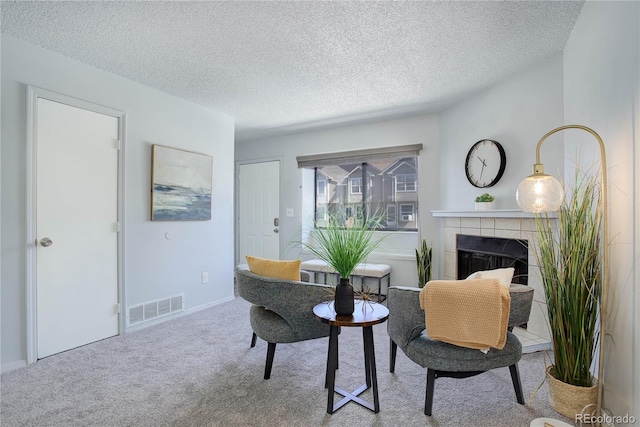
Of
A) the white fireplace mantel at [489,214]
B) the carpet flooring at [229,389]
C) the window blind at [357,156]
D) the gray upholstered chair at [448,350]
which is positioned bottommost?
the carpet flooring at [229,389]

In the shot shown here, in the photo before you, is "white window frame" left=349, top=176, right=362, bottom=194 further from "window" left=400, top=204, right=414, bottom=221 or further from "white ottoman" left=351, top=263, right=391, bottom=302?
"white ottoman" left=351, top=263, right=391, bottom=302

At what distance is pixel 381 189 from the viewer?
15.5 ft

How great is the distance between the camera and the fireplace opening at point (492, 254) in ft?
9.95

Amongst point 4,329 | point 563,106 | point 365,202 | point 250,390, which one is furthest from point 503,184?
point 4,329

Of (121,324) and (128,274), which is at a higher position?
(128,274)

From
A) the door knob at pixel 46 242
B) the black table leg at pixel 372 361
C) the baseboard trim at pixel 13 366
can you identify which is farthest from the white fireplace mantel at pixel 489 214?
the baseboard trim at pixel 13 366

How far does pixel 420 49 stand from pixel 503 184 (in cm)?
161

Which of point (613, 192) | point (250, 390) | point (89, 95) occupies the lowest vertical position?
point (250, 390)

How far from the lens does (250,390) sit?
6.82 ft

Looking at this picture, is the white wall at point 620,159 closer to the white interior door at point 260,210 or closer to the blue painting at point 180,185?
the blue painting at point 180,185

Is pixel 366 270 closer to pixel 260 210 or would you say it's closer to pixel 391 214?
pixel 391 214

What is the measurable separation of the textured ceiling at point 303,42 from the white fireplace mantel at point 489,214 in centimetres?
130

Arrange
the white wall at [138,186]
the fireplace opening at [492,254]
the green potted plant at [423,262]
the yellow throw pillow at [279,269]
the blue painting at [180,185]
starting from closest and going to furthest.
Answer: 1. the yellow throw pillow at [279,269]
2. the white wall at [138,186]
3. the fireplace opening at [492,254]
4. the blue painting at [180,185]
5. the green potted plant at [423,262]

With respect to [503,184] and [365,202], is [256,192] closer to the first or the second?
[365,202]
